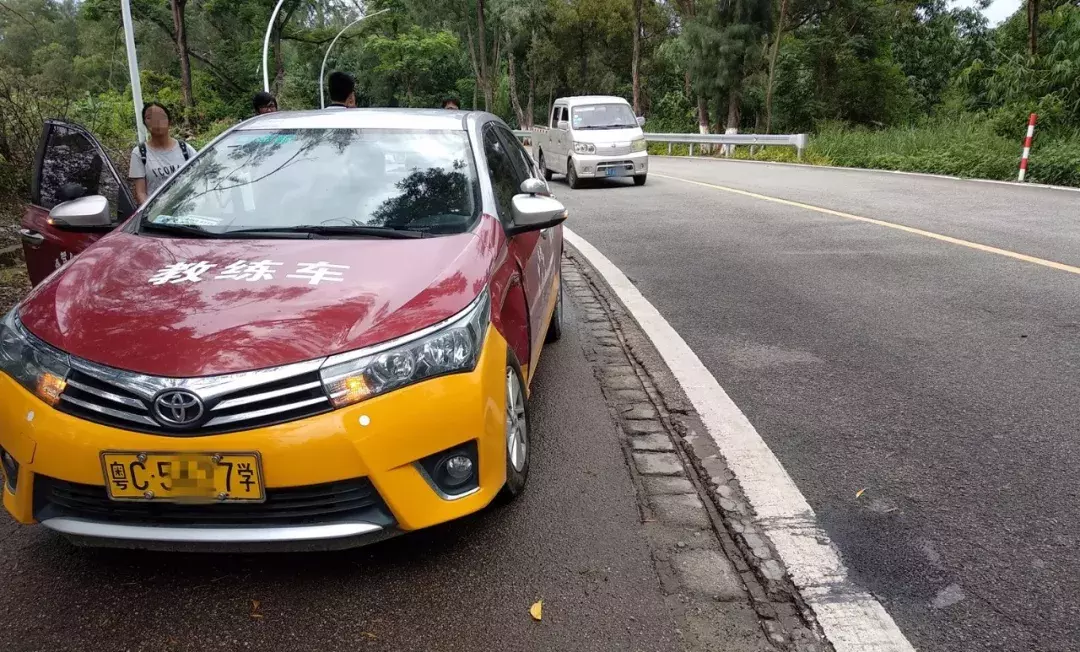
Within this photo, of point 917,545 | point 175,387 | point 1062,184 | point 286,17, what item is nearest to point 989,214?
point 1062,184

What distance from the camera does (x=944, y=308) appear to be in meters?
6.00

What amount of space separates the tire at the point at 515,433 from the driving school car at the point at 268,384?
1cm

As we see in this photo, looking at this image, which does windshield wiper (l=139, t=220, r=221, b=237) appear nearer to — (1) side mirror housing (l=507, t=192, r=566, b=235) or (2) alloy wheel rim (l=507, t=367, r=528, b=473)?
(1) side mirror housing (l=507, t=192, r=566, b=235)

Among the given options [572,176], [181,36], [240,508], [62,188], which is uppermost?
[181,36]

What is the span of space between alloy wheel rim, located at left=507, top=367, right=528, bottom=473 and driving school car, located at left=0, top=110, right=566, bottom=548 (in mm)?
15

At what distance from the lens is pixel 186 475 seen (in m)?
2.46

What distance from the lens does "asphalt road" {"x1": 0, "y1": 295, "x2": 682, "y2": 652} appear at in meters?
2.45

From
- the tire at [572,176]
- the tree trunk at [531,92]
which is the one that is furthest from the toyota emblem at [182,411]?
the tree trunk at [531,92]

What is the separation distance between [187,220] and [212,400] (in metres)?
1.50

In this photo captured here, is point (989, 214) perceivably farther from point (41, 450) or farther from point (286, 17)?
point (286, 17)

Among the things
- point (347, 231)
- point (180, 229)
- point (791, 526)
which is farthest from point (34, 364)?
point (791, 526)

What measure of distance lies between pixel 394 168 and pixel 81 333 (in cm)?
165

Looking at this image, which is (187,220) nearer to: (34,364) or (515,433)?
(34,364)

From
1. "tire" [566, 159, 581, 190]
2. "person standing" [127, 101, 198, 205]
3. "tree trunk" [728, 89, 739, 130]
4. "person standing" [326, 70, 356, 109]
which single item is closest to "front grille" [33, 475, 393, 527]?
"person standing" [127, 101, 198, 205]
